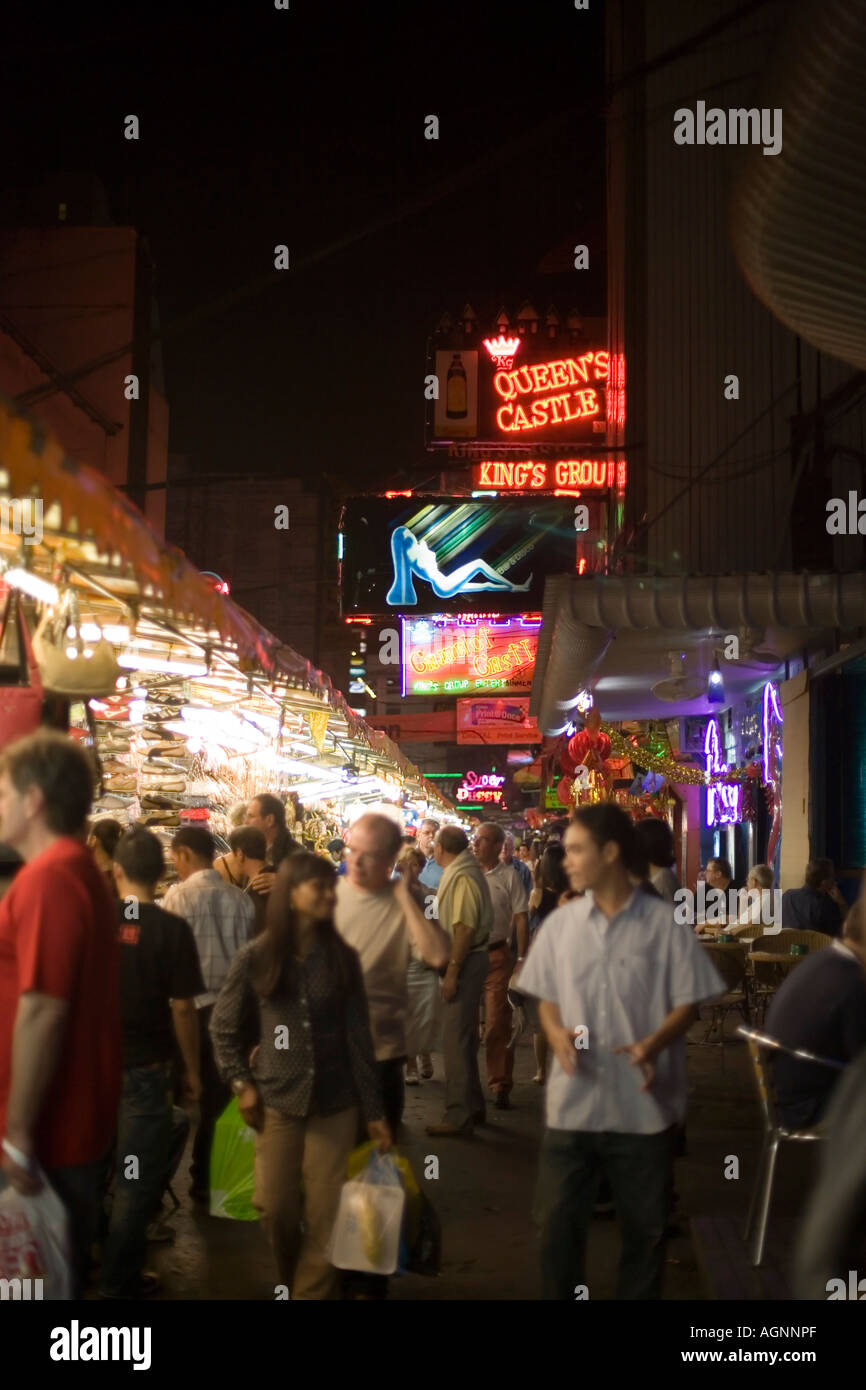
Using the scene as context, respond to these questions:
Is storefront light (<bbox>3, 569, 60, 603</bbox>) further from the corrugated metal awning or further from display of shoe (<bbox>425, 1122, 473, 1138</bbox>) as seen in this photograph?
display of shoe (<bbox>425, 1122, 473, 1138</bbox>)

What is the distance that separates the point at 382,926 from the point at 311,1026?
114 centimetres

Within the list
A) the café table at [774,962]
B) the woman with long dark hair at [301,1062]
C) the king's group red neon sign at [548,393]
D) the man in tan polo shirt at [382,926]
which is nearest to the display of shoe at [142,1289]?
the woman with long dark hair at [301,1062]

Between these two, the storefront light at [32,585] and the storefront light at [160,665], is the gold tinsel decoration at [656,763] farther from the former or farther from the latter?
the storefront light at [32,585]

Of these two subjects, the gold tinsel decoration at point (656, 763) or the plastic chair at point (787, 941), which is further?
the gold tinsel decoration at point (656, 763)

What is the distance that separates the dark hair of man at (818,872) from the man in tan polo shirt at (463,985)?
3.39 m

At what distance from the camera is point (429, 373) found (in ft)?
61.0

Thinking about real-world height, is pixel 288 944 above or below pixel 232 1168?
above

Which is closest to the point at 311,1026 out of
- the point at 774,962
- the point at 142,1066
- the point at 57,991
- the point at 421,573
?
the point at 142,1066

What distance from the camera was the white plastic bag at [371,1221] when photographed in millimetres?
5051

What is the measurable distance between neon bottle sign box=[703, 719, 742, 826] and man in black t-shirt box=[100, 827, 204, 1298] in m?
12.1

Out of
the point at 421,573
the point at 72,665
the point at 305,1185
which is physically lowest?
the point at 305,1185

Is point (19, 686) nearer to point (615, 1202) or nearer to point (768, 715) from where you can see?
point (615, 1202)

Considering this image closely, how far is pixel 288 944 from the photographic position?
17.3 ft

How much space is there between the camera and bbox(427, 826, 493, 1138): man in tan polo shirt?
31.7 feet
